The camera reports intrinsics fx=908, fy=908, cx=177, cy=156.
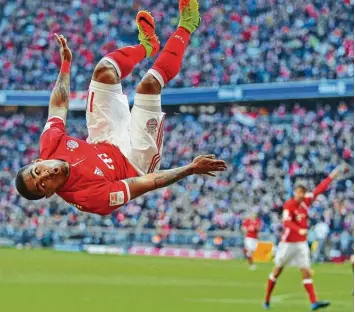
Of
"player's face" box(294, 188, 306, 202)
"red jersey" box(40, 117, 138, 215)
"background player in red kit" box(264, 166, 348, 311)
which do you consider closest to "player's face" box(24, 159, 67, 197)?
"red jersey" box(40, 117, 138, 215)

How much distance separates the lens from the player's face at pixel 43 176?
7414 millimetres

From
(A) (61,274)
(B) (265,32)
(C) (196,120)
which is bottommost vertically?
(A) (61,274)

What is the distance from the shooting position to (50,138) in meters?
7.82

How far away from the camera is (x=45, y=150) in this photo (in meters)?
7.76

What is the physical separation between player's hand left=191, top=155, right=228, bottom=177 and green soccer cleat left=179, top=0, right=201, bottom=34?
1.91m

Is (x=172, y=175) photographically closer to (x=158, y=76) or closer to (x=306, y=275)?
(x=158, y=76)

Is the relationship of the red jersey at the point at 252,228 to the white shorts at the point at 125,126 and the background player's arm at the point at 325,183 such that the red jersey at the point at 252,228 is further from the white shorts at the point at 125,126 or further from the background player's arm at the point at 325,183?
the white shorts at the point at 125,126

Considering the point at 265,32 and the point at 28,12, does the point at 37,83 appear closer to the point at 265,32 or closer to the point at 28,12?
the point at 28,12

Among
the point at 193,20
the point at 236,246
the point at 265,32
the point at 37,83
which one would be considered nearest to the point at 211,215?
the point at 236,246

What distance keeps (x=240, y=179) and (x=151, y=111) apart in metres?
21.8

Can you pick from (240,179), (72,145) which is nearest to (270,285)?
(72,145)

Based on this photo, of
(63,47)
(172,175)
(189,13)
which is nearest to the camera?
(172,175)

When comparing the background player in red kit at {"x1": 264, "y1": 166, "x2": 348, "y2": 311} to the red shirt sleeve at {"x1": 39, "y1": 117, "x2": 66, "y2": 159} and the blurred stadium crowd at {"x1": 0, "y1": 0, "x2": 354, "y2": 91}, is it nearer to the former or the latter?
the red shirt sleeve at {"x1": 39, "y1": 117, "x2": 66, "y2": 159}

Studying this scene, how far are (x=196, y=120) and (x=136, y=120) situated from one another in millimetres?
24776
